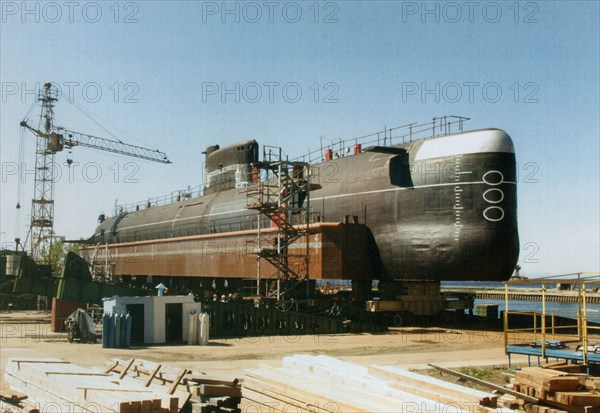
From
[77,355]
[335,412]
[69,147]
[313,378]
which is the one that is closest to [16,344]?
Answer: [77,355]

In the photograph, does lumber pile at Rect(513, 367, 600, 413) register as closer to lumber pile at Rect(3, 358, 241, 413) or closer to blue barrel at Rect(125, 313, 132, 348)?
lumber pile at Rect(3, 358, 241, 413)

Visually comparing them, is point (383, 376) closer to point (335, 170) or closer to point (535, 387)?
point (535, 387)

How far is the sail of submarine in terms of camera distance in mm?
29000

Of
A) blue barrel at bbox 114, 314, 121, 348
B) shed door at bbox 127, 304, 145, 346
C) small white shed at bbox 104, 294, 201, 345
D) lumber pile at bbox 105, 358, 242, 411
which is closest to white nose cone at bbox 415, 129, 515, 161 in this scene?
small white shed at bbox 104, 294, 201, 345

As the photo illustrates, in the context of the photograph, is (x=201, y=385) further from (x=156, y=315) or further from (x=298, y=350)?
(x=156, y=315)

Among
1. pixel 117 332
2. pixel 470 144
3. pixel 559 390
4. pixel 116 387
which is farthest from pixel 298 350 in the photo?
pixel 470 144

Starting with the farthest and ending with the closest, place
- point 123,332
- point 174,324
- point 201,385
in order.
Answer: point 174,324 → point 123,332 → point 201,385

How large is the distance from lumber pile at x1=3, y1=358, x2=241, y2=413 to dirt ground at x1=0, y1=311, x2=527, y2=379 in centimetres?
326

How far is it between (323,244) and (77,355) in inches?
556

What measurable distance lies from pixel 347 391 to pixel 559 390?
14.1ft

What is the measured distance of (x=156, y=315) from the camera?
84.4ft

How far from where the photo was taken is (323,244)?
106 feet

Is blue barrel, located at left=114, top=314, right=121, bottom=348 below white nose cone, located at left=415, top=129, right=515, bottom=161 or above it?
below

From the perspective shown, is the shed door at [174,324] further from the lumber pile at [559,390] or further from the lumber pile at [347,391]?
the lumber pile at [559,390]
